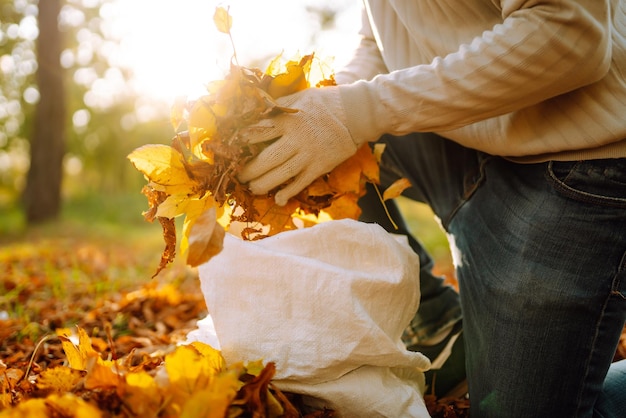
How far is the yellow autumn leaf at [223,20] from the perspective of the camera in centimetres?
116

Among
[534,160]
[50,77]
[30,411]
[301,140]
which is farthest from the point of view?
[50,77]

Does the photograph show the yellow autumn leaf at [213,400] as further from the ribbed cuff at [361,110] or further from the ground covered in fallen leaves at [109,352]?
the ribbed cuff at [361,110]

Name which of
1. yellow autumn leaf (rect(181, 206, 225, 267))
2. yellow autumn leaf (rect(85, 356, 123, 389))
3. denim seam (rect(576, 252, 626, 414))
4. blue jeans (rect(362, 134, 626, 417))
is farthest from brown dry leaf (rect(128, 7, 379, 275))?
denim seam (rect(576, 252, 626, 414))

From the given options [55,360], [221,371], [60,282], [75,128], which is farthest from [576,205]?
[75,128]

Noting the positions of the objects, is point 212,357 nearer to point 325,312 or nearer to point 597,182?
point 325,312

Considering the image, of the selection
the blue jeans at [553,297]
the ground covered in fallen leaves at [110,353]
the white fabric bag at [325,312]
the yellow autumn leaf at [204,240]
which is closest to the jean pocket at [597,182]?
the blue jeans at [553,297]

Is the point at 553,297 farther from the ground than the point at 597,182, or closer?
closer

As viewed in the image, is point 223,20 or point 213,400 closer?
point 213,400

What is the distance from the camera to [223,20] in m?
1.16

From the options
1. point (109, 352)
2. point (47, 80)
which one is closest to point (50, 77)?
point (47, 80)

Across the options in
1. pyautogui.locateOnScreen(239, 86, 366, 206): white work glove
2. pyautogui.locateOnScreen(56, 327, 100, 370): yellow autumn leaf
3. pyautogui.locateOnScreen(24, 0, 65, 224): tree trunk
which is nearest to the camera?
pyautogui.locateOnScreen(56, 327, 100, 370): yellow autumn leaf

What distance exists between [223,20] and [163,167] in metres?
0.34

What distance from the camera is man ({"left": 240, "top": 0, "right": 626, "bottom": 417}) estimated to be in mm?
1146

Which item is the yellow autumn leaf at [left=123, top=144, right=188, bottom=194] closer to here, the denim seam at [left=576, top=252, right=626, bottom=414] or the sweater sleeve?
the sweater sleeve
